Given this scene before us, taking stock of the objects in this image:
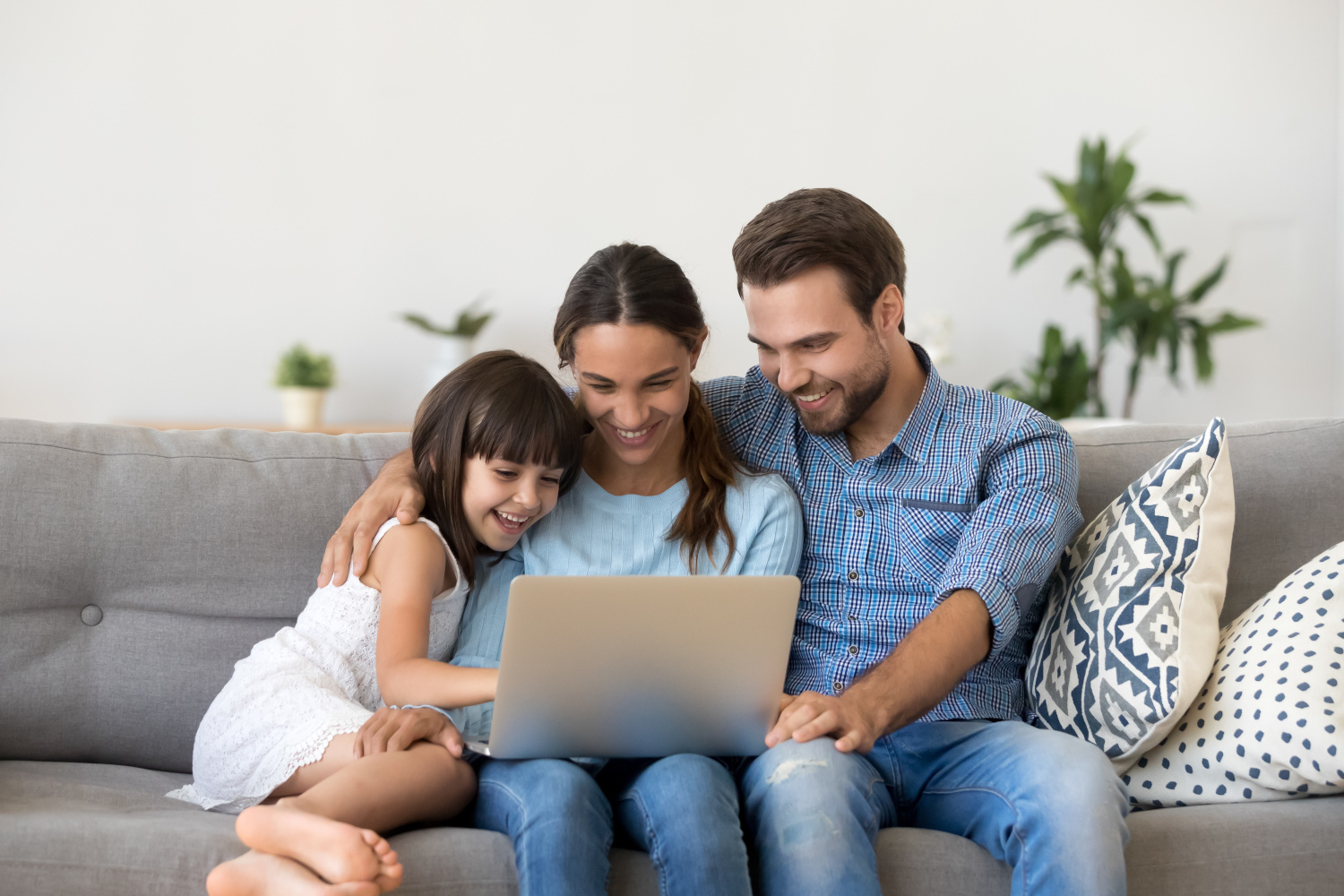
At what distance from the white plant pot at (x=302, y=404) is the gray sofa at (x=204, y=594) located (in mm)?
1582

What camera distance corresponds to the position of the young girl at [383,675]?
0.96 metres

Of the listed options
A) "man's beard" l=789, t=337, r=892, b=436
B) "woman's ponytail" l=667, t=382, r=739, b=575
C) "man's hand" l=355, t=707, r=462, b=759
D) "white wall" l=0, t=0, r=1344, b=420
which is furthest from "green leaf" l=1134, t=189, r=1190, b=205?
"man's hand" l=355, t=707, r=462, b=759

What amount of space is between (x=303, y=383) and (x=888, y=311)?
6.97ft

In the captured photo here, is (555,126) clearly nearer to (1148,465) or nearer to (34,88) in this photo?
(34,88)

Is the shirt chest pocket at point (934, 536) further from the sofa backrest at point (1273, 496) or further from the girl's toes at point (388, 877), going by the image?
the girl's toes at point (388, 877)

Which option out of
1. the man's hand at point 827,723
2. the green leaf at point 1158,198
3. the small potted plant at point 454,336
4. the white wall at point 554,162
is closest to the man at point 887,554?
the man's hand at point 827,723

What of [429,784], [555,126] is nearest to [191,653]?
[429,784]

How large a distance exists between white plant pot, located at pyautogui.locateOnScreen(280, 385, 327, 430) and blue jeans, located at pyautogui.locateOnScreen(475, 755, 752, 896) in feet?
7.16

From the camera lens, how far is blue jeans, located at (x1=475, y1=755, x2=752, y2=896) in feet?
3.38

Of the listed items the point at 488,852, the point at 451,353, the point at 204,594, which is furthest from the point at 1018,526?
the point at 451,353

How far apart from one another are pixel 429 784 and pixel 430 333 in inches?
93.3

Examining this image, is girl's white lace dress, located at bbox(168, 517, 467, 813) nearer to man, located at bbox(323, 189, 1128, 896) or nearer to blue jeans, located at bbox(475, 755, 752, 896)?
man, located at bbox(323, 189, 1128, 896)

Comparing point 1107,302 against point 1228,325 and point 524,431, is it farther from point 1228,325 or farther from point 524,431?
point 524,431

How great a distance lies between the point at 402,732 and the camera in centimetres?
113
